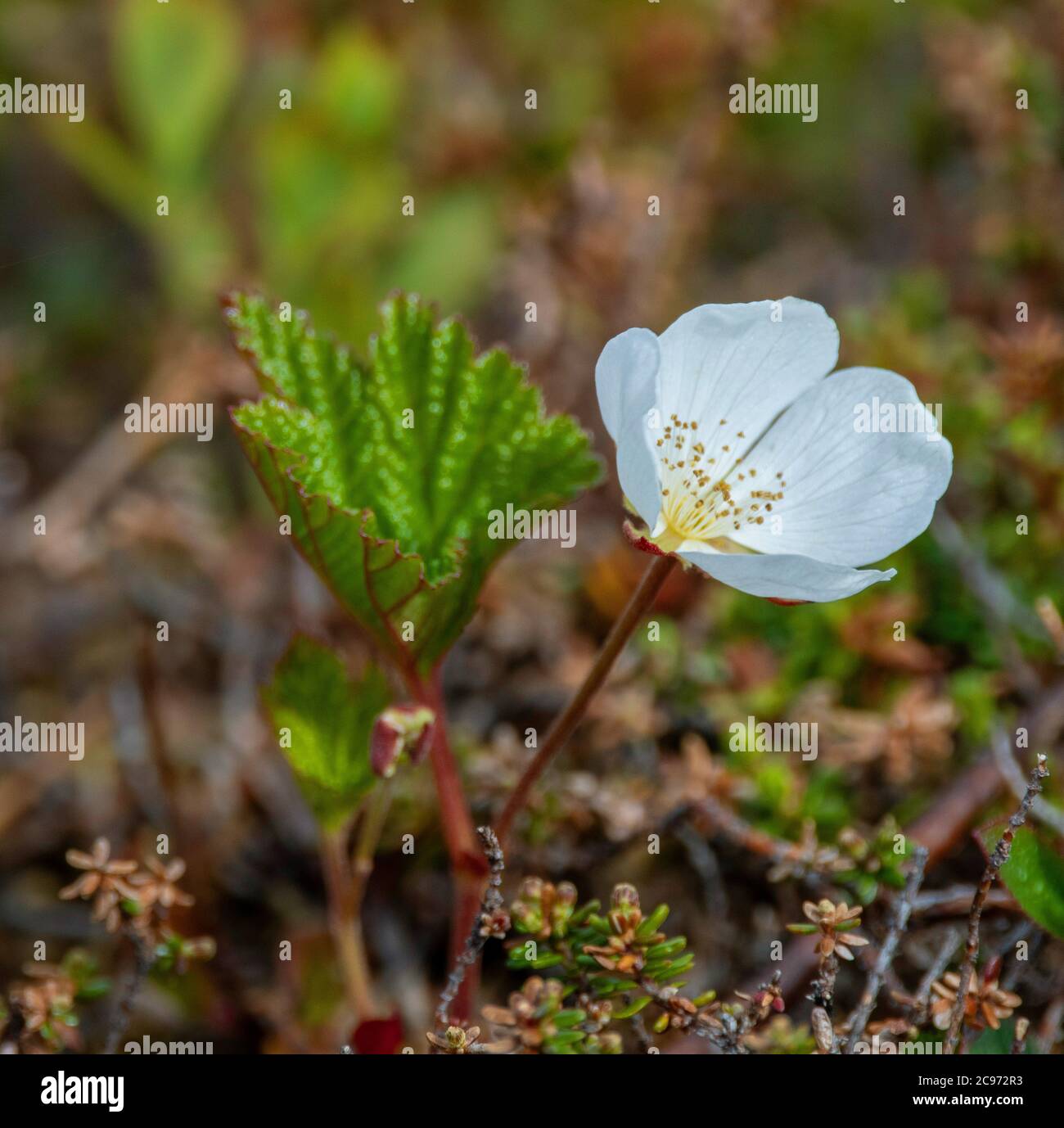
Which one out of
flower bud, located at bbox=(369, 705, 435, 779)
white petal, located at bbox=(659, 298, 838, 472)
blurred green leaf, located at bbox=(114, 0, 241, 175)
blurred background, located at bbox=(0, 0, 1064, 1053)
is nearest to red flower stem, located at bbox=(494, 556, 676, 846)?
flower bud, located at bbox=(369, 705, 435, 779)

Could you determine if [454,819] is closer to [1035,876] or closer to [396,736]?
[396,736]

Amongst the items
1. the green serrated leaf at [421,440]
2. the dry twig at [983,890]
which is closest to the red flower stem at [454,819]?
the green serrated leaf at [421,440]

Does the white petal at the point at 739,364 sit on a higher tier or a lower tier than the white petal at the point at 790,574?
higher

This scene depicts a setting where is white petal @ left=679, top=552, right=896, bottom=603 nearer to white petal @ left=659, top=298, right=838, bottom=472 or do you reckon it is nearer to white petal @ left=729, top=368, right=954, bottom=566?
white petal @ left=729, top=368, right=954, bottom=566

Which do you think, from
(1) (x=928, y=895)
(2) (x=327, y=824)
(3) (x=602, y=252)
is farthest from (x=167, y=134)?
(1) (x=928, y=895)

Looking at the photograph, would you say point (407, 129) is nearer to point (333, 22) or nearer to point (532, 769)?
point (333, 22)

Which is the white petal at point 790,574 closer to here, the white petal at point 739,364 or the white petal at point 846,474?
the white petal at point 846,474
